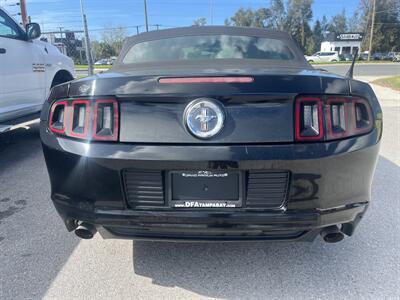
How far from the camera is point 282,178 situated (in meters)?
1.77

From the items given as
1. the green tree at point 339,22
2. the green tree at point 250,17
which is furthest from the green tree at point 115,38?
the green tree at point 339,22

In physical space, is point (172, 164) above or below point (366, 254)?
above

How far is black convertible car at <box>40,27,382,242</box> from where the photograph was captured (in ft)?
5.73

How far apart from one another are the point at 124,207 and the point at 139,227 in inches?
5.7

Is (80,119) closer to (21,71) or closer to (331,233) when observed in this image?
(331,233)

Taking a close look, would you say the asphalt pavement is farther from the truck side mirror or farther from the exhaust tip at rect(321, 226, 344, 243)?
the truck side mirror

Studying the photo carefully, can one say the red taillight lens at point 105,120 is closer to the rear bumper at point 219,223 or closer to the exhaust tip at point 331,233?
the rear bumper at point 219,223

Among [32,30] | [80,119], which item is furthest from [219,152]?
[32,30]

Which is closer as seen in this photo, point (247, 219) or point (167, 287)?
point (247, 219)

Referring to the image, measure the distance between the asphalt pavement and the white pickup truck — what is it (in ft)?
6.50

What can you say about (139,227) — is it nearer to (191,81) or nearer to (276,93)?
(191,81)

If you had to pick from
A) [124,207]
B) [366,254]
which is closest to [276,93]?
[124,207]

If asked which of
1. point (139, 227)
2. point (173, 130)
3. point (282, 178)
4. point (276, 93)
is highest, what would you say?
point (276, 93)

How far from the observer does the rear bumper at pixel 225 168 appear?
1733 millimetres
